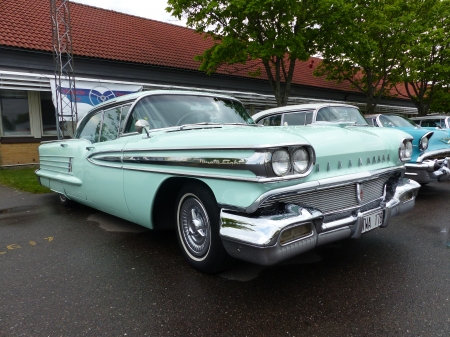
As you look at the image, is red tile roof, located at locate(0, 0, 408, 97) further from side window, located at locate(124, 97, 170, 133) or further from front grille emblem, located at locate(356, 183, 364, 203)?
front grille emblem, located at locate(356, 183, 364, 203)

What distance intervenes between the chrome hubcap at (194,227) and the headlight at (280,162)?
0.74m

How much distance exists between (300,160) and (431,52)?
1715cm

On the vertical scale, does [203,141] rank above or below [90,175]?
above

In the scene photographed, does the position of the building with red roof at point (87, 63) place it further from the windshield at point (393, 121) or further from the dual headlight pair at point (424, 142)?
the dual headlight pair at point (424, 142)

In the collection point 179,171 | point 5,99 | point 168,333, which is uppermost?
point 5,99

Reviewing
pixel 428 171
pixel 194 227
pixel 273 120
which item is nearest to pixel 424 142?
pixel 428 171

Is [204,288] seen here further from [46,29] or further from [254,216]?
[46,29]

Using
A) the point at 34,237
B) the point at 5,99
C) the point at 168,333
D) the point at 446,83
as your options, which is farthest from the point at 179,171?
the point at 446,83

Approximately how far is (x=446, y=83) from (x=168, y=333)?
64.3 feet

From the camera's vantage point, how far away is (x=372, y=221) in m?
2.71

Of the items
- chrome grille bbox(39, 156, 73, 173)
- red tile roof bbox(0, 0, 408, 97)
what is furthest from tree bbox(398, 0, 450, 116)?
chrome grille bbox(39, 156, 73, 173)

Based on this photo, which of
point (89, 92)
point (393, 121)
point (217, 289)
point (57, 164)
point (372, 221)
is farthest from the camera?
point (89, 92)

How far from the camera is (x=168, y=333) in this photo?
2.09m

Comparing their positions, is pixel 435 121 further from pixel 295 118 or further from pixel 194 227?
pixel 194 227
